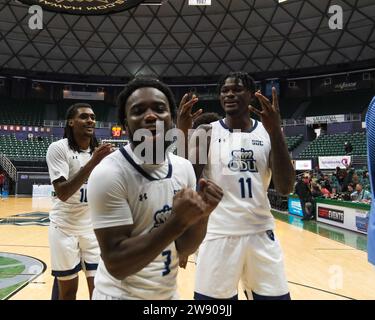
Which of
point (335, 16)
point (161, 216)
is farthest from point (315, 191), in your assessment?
point (335, 16)

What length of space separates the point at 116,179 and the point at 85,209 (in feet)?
6.31

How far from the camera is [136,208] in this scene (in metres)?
1.66

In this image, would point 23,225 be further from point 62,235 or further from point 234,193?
point 234,193

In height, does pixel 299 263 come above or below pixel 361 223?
below

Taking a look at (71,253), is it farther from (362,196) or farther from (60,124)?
(60,124)

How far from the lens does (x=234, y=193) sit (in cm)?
265

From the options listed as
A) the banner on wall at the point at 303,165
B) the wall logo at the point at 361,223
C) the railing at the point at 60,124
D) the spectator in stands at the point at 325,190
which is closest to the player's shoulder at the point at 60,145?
the wall logo at the point at 361,223

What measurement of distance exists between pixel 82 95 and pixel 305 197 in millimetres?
24569

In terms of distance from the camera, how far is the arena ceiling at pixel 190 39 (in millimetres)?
27391

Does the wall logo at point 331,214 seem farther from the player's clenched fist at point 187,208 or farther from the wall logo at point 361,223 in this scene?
the player's clenched fist at point 187,208

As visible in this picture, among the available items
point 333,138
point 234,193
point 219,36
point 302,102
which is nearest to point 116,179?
point 234,193

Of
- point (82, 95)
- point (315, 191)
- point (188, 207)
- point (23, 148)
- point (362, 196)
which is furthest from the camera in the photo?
point (82, 95)

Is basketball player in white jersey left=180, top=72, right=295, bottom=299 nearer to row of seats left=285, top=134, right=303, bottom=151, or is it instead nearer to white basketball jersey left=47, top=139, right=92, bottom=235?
white basketball jersey left=47, top=139, right=92, bottom=235

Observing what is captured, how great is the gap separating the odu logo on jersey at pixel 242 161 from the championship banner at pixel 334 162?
→ 1984cm
